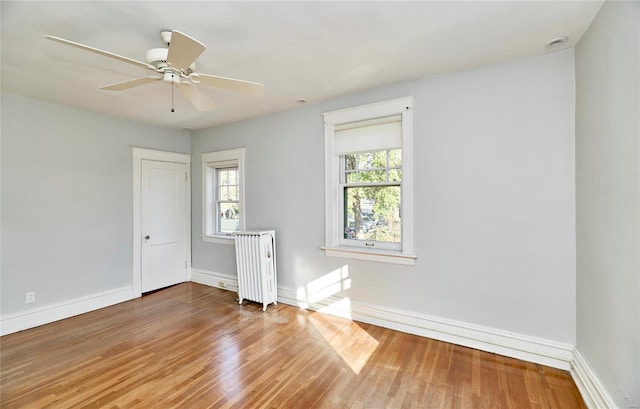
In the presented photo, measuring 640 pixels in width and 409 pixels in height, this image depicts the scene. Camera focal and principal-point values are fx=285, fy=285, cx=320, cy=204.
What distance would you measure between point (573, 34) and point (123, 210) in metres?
5.32

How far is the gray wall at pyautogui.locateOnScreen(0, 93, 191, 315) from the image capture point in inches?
125

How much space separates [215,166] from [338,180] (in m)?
2.41

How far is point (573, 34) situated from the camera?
6.92ft

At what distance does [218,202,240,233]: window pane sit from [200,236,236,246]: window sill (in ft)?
0.65

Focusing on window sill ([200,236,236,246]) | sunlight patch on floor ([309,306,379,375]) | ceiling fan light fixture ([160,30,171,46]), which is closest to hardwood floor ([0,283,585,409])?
sunlight patch on floor ([309,306,379,375])

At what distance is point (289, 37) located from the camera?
7.01 ft

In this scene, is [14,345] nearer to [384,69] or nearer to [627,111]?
[384,69]

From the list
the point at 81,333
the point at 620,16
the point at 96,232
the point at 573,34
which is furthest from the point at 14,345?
the point at 573,34

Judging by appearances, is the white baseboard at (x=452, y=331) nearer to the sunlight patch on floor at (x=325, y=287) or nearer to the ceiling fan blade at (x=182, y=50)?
the sunlight patch on floor at (x=325, y=287)

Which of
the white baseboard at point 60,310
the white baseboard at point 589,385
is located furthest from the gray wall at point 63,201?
the white baseboard at point 589,385

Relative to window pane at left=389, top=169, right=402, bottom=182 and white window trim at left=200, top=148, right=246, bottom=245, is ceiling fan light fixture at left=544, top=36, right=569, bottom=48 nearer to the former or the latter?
window pane at left=389, top=169, right=402, bottom=182

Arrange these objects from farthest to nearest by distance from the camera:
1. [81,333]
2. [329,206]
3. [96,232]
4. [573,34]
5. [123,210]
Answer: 1. [123,210]
2. [96,232]
3. [329,206]
4. [81,333]
5. [573,34]

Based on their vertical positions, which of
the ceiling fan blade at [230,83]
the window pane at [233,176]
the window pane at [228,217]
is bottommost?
the window pane at [228,217]

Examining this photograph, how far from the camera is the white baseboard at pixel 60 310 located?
3.12 m
